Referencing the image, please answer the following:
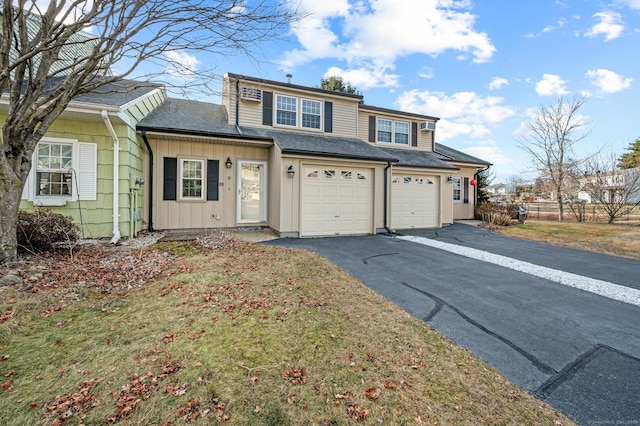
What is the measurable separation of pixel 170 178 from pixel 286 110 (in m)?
5.01

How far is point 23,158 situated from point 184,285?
12.1 ft

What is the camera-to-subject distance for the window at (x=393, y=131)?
44.5 ft

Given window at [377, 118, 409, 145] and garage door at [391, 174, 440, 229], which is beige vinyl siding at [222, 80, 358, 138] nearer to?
window at [377, 118, 409, 145]

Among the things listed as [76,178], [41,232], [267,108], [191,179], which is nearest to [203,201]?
[191,179]

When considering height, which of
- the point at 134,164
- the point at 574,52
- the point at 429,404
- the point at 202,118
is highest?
the point at 574,52

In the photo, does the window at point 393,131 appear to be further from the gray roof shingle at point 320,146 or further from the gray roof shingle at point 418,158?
the gray roof shingle at point 320,146

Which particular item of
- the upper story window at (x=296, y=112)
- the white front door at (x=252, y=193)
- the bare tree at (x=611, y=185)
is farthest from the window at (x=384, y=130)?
the bare tree at (x=611, y=185)

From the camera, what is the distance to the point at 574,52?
11141 millimetres

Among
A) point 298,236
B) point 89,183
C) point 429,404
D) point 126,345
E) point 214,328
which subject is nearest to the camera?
point 429,404

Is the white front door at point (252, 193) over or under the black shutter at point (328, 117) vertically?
under

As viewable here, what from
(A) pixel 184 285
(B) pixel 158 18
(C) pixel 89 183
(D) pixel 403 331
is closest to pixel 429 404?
(D) pixel 403 331

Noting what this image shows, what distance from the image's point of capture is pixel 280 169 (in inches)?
349

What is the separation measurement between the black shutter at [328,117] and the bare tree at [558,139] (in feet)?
47.2

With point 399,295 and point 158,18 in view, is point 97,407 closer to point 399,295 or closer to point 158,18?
point 399,295
